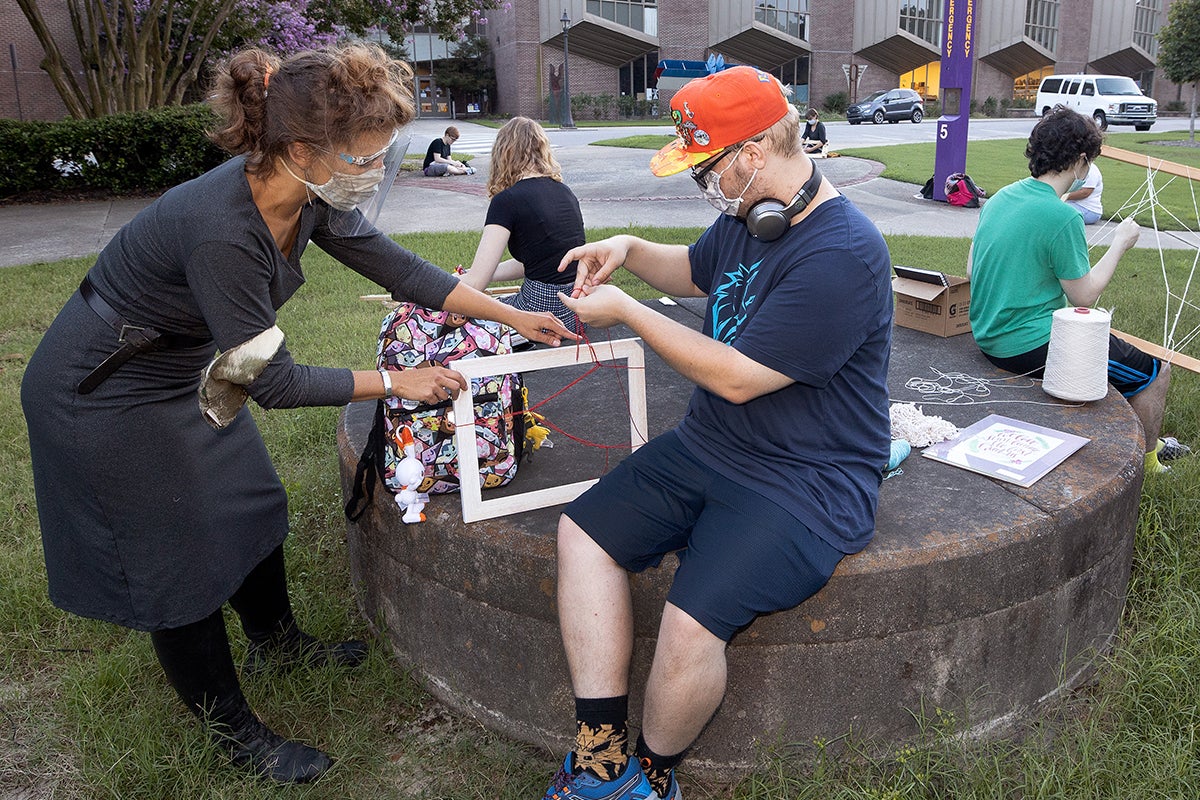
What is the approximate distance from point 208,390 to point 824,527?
1.54 meters

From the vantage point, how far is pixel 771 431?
2385mm

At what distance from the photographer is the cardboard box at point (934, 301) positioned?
456cm

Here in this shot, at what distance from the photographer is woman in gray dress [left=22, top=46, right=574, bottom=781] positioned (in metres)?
2.11

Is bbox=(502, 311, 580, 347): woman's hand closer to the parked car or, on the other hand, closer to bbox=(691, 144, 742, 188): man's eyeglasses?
bbox=(691, 144, 742, 188): man's eyeglasses

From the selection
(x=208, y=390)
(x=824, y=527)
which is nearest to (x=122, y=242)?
(x=208, y=390)

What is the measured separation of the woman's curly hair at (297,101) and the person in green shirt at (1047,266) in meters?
2.84

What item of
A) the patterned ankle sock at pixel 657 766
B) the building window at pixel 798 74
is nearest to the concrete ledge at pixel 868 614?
the patterned ankle sock at pixel 657 766

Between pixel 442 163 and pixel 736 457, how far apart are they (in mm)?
16113

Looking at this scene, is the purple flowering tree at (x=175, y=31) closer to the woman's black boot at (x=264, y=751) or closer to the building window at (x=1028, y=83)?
the woman's black boot at (x=264, y=751)

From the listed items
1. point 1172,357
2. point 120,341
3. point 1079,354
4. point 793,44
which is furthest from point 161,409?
point 793,44

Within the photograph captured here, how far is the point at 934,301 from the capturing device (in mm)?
4633

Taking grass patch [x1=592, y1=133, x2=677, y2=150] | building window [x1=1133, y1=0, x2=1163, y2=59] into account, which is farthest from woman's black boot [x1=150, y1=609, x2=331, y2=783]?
building window [x1=1133, y1=0, x2=1163, y2=59]

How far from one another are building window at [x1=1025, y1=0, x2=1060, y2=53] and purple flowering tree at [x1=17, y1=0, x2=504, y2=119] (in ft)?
134

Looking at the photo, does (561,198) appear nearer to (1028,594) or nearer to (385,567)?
(385,567)
